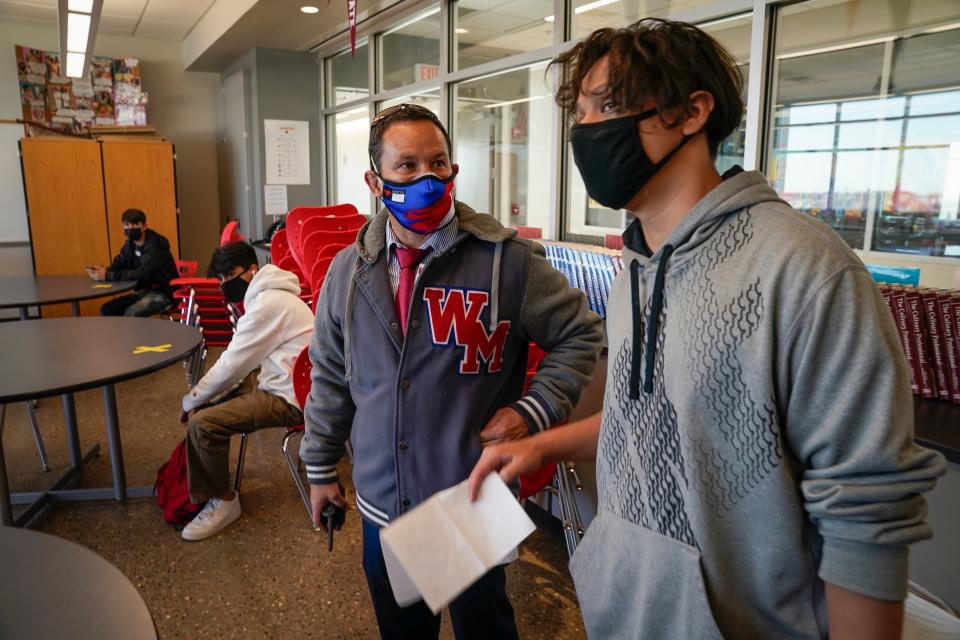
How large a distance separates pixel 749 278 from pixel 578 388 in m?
0.77

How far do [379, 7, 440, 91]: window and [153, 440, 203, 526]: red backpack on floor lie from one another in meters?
3.39

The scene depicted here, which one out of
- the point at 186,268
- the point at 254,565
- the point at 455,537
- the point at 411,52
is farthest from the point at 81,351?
the point at 411,52

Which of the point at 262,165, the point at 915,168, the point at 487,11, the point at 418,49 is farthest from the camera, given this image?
the point at 262,165

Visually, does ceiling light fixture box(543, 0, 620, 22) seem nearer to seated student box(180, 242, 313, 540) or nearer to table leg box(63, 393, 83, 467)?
seated student box(180, 242, 313, 540)

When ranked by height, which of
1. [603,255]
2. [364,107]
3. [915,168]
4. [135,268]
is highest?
[364,107]

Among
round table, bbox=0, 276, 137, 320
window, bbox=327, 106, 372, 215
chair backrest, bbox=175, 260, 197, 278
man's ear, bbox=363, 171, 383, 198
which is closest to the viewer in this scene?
man's ear, bbox=363, 171, 383, 198

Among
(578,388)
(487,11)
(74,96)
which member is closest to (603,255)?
(578,388)

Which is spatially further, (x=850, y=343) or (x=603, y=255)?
(x=603, y=255)

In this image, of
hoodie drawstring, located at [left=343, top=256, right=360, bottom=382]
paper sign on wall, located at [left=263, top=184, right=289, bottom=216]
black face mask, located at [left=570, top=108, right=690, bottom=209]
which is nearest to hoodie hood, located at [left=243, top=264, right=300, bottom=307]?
hoodie drawstring, located at [left=343, top=256, right=360, bottom=382]

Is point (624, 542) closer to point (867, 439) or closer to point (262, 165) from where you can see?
point (867, 439)

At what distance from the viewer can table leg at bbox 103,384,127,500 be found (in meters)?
2.89

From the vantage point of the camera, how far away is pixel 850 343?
63 centimetres

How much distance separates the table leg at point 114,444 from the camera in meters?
2.89

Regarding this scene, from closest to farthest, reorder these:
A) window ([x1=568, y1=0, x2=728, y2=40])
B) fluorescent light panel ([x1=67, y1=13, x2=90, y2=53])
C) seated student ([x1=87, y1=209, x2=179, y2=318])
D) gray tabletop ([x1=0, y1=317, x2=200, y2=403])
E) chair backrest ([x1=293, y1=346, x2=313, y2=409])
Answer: gray tabletop ([x1=0, y1=317, x2=200, y2=403]), chair backrest ([x1=293, y1=346, x2=313, y2=409]), window ([x1=568, y1=0, x2=728, y2=40]), fluorescent light panel ([x1=67, y1=13, x2=90, y2=53]), seated student ([x1=87, y1=209, x2=179, y2=318])
